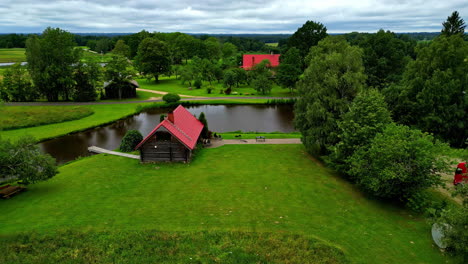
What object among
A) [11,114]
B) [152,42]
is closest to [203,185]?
[11,114]

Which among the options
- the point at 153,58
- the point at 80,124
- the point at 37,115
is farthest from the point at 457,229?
the point at 153,58

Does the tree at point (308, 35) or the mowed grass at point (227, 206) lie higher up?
the tree at point (308, 35)

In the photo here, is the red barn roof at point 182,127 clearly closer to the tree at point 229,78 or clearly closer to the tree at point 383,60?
the tree at point 383,60

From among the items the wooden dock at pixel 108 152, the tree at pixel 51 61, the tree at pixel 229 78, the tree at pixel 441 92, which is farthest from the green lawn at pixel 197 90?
the wooden dock at pixel 108 152

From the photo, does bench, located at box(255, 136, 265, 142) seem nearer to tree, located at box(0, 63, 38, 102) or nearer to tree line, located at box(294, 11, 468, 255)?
tree line, located at box(294, 11, 468, 255)

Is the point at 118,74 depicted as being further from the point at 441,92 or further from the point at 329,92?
the point at 441,92

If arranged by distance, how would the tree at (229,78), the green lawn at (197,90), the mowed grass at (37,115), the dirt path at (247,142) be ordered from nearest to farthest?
the dirt path at (247,142), the mowed grass at (37,115), the green lawn at (197,90), the tree at (229,78)

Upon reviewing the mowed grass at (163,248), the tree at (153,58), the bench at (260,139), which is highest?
the tree at (153,58)
